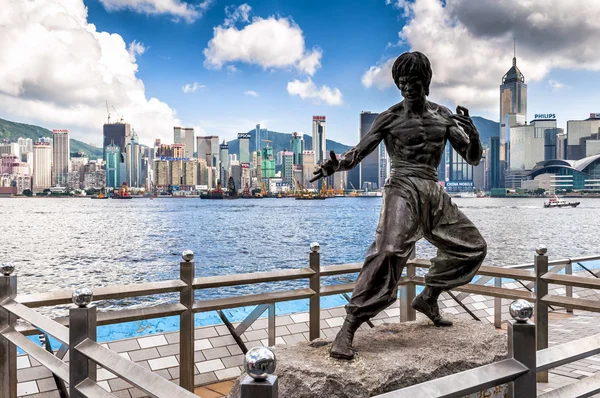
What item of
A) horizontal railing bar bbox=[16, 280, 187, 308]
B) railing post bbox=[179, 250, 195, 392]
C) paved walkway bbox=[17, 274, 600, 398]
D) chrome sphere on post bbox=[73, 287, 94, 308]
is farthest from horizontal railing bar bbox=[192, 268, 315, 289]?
chrome sphere on post bbox=[73, 287, 94, 308]

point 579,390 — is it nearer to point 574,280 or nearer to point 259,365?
point 259,365

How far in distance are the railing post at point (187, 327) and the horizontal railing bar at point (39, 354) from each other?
5.04ft

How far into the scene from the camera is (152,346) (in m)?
5.62

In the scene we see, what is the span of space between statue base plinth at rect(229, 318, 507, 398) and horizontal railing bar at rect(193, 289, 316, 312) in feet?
3.46

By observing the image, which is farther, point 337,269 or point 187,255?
point 337,269

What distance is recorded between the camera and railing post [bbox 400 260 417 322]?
668cm

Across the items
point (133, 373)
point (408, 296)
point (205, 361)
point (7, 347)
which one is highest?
A: point (133, 373)

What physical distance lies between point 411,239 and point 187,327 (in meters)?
2.32

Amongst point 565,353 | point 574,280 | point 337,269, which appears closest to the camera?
point 565,353

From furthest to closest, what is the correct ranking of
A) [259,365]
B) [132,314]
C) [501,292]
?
[501,292] < [132,314] < [259,365]

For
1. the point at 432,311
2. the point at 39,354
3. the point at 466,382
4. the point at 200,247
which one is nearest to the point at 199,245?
the point at 200,247

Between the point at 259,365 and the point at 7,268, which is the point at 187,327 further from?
the point at 259,365

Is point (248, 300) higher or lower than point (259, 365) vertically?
lower

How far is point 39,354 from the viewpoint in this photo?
337 centimetres
